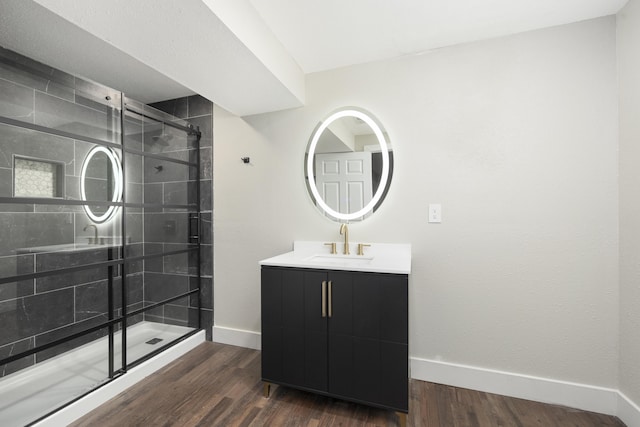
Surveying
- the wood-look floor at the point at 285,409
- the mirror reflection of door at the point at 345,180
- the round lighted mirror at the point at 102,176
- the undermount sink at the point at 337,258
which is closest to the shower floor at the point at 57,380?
the wood-look floor at the point at 285,409

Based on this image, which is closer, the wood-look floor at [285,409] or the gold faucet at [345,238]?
the wood-look floor at [285,409]

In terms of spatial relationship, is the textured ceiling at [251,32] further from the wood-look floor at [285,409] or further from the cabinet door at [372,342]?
the wood-look floor at [285,409]

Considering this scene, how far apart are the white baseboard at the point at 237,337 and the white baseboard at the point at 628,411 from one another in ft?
7.89

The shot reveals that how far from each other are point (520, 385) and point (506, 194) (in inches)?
48.5

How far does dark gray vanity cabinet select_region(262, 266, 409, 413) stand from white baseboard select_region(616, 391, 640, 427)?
1.21 metres

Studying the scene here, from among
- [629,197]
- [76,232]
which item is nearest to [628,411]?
[629,197]

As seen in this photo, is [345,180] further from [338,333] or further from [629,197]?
[629,197]

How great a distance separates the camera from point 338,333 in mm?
1637

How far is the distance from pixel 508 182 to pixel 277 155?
1730mm

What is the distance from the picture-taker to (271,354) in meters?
1.79

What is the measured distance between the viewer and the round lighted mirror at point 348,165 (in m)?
2.11

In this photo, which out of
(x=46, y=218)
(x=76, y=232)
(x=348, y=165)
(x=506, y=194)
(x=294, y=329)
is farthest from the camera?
(x=348, y=165)

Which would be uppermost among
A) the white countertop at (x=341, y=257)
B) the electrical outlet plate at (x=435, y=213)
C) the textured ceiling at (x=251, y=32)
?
the textured ceiling at (x=251, y=32)

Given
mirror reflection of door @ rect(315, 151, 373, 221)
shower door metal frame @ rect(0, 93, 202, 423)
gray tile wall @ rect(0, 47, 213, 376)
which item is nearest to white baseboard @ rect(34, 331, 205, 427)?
shower door metal frame @ rect(0, 93, 202, 423)
